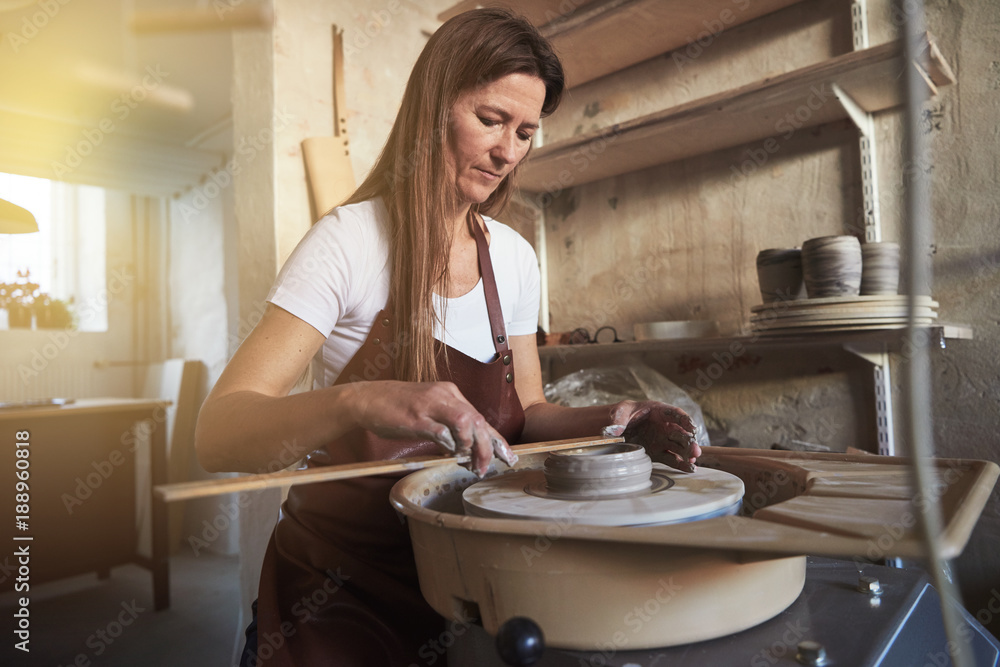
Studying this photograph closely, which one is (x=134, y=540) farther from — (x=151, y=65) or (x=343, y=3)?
(x=343, y=3)

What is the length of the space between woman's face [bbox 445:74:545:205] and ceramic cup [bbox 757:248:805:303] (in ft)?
2.69

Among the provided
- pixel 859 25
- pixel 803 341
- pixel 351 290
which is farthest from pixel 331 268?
pixel 859 25

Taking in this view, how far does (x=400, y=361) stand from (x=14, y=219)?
1887 mm

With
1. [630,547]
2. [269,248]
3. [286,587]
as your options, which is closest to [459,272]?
[286,587]

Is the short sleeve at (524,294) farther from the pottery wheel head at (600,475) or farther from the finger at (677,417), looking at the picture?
the pottery wheel head at (600,475)

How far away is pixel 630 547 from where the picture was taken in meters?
0.58

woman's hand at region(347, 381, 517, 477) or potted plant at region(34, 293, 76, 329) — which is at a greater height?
potted plant at region(34, 293, 76, 329)

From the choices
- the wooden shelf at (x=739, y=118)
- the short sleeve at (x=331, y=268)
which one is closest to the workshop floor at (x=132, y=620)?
the short sleeve at (x=331, y=268)

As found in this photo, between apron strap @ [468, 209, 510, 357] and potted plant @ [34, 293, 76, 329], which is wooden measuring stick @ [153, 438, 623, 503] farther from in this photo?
potted plant @ [34, 293, 76, 329]

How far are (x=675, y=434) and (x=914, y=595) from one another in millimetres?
402

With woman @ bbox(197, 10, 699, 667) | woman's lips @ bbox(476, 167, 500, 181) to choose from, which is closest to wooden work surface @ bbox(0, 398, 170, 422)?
woman @ bbox(197, 10, 699, 667)

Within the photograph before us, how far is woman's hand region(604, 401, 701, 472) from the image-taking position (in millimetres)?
1028

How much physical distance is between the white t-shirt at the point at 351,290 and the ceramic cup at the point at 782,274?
74cm

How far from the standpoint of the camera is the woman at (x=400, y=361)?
0.83 meters
